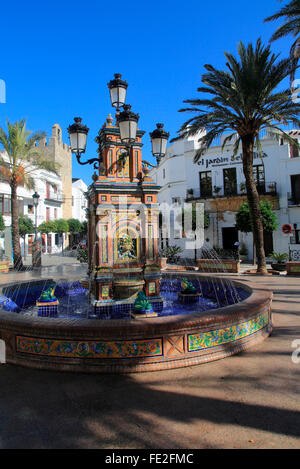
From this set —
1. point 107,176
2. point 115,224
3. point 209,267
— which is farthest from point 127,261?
point 209,267

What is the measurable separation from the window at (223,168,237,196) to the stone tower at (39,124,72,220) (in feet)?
89.6

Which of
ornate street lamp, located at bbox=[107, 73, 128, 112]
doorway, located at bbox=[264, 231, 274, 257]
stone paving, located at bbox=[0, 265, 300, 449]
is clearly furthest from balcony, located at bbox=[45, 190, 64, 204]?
stone paving, located at bbox=[0, 265, 300, 449]

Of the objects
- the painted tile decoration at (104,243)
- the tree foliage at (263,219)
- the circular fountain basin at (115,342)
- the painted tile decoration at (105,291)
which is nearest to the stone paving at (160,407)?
the circular fountain basin at (115,342)

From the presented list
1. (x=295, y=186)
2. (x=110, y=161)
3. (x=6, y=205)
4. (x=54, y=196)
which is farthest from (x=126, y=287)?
(x=54, y=196)

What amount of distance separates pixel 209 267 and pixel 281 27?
34.1ft

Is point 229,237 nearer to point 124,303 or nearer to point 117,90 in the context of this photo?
point 124,303

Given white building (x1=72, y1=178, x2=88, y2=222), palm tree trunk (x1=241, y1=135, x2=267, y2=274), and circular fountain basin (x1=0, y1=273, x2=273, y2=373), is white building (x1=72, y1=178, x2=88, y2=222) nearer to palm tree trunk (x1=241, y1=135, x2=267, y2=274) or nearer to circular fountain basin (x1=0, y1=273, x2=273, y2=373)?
palm tree trunk (x1=241, y1=135, x2=267, y2=274)

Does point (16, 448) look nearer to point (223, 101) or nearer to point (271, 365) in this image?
point (271, 365)

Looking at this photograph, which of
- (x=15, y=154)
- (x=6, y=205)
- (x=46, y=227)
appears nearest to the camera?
(x=15, y=154)

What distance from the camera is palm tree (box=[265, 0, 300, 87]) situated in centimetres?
972

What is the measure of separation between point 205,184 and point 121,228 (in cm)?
2033

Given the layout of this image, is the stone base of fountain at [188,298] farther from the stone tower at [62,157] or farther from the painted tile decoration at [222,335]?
the stone tower at [62,157]

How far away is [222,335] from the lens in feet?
14.7

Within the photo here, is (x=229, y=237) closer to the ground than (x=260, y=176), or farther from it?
closer to the ground
